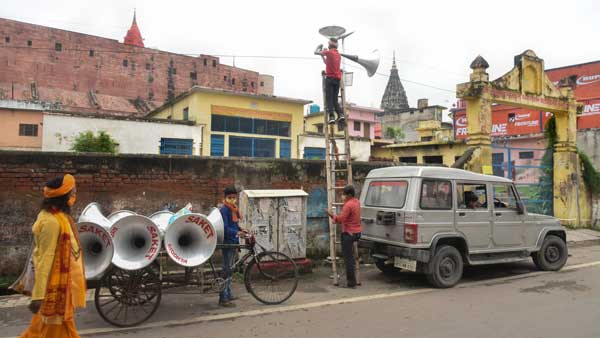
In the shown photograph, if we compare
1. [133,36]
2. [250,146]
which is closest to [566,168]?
[250,146]

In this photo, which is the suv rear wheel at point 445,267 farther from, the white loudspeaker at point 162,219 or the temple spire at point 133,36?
the temple spire at point 133,36

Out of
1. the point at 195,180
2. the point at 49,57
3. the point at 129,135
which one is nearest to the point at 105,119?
the point at 129,135

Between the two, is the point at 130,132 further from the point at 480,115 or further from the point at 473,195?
the point at 473,195

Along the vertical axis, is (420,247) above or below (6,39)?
below

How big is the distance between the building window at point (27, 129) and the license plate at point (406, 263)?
2350 cm

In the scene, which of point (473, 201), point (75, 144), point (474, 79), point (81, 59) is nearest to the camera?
point (473, 201)

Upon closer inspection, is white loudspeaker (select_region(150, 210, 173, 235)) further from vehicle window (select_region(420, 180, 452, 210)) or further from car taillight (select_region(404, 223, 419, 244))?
vehicle window (select_region(420, 180, 452, 210))

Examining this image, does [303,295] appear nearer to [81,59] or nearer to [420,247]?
[420,247]

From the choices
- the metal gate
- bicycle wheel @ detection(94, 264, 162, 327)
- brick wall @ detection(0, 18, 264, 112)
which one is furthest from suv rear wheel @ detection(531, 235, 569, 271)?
brick wall @ detection(0, 18, 264, 112)

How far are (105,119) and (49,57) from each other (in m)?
22.7

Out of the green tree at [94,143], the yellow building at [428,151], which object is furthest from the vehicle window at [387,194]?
the green tree at [94,143]

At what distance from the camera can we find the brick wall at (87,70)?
3653cm

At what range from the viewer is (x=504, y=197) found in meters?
7.64

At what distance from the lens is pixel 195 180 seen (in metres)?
7.94
